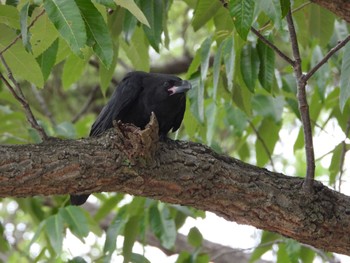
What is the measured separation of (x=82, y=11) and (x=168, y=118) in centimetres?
172

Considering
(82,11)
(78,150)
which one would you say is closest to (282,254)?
(78,150)

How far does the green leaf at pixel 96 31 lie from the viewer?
8.66 feet

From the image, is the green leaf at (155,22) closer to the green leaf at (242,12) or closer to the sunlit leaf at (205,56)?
the sunlit leaf at (205,56)

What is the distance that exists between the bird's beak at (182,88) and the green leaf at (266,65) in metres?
0.47

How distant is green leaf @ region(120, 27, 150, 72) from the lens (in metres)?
4.14

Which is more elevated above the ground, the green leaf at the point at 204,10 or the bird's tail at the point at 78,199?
the green leaf at the point at 204,10

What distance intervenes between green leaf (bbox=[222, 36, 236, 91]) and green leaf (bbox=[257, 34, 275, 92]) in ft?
0.72

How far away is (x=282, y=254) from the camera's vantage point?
4492mm

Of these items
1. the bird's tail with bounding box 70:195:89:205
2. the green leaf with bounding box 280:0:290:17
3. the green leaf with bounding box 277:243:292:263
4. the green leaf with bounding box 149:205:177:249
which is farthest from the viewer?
the green leaf with bounding box 149:205:177:249

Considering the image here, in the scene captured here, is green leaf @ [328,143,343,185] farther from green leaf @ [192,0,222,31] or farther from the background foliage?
green leaf @ [192,0,222,31]

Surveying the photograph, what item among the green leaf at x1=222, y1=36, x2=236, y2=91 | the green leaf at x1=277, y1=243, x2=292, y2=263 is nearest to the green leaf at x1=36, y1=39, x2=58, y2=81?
the green leaf at x1=222, y1=36, x2=236, y2=91

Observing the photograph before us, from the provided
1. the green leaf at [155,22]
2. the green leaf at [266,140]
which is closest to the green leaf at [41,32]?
the green leaf at [155,22]

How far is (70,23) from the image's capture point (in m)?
2.55

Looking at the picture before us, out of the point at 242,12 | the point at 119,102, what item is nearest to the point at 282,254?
the point at 119,102
